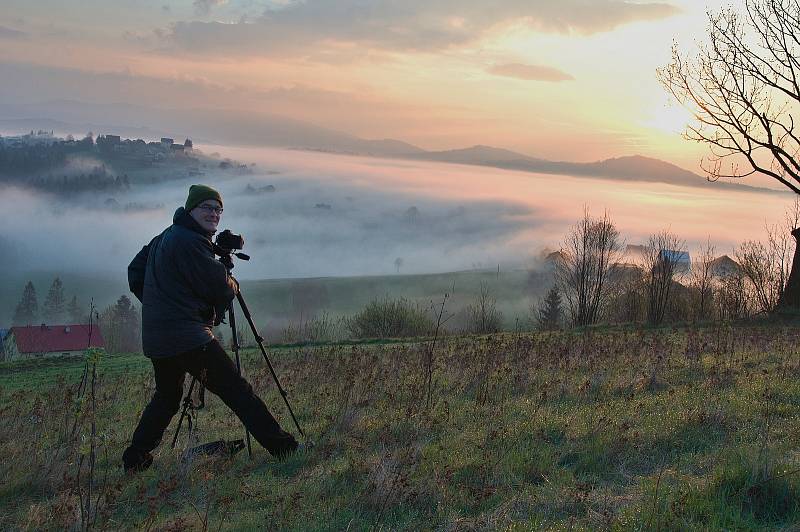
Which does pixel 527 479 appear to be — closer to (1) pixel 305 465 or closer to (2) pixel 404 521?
(2) pixel 404 521

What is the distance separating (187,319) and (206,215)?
3.30 feet

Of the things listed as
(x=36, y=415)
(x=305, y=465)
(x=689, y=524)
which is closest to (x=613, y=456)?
(x=689, y=524)

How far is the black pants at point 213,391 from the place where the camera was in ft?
20.1

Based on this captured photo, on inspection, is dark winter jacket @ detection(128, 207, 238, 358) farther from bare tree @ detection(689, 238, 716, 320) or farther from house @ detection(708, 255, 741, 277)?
house @ detection(708, 255, 741, 277)

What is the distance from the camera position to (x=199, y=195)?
20.4 feet

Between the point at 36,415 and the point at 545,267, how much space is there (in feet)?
467

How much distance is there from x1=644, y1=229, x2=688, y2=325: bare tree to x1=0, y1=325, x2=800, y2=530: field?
23.2 meters

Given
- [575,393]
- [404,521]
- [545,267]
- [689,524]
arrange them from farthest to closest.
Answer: [545,267] < [575,393] < [404,521] < [689,524]

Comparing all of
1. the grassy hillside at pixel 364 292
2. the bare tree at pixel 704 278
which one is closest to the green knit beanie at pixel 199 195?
the bare tree at pixel 704 278

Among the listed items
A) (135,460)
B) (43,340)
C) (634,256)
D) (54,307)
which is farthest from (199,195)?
(54,307)

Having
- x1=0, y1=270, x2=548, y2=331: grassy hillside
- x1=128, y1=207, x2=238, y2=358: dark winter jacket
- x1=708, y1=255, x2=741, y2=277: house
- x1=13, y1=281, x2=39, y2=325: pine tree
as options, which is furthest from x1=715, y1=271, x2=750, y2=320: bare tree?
x1=13, y1=281, x2=39, y2=325: pine tree

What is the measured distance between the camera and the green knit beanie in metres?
6.20

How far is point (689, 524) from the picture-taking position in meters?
4.07

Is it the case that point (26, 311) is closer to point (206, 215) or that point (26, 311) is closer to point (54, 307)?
point (54, 307)
